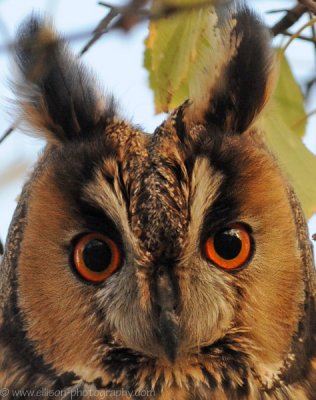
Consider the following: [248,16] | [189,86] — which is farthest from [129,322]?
[248,16]

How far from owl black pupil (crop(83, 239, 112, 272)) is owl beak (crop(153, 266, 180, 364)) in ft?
0.60

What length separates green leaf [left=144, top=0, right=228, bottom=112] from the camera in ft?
7.88

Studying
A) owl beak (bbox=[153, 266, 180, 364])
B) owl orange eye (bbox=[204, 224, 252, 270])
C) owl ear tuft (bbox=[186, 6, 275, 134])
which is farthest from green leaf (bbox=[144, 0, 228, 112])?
owl beak (bbox=[153, 266, 180, 364])

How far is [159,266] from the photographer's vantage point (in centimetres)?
227

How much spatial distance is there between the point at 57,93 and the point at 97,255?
Answer: 59cm

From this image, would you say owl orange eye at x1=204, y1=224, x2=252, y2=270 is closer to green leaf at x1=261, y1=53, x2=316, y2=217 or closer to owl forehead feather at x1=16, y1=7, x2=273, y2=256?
owl forehead feather at x1=16, y1=7, x2=273, y2=256

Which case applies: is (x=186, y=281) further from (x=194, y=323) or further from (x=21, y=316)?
(x=21, y=316)

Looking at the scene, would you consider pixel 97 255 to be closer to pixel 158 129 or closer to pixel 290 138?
pixel 158 129

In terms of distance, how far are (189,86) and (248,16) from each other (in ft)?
0.92

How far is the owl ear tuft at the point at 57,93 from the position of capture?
101 inches

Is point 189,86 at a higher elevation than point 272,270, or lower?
higher

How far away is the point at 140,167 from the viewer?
2.36 m

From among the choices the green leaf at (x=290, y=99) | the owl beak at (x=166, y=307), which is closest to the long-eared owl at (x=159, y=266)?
the owl beak at (x=166, y=307)

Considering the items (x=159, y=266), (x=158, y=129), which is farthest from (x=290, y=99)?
(x=159, y=266)
